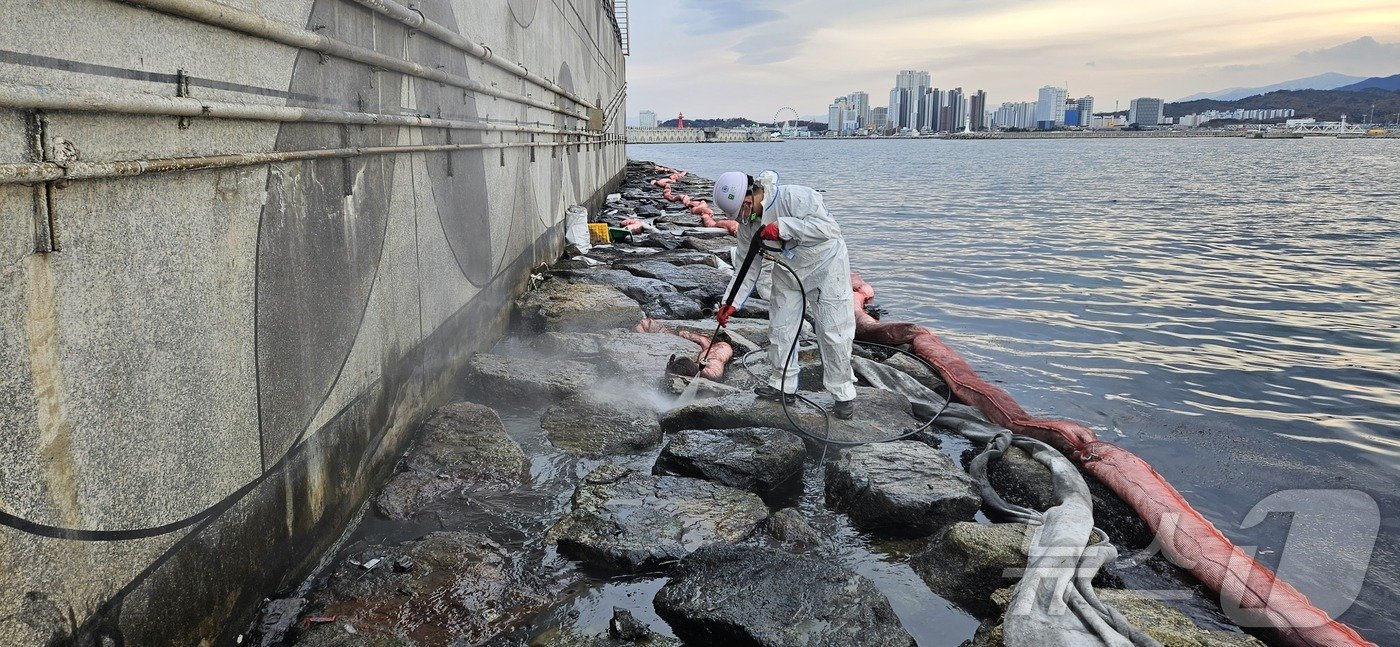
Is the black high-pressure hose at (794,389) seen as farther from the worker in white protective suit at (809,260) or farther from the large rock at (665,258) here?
the large rock at (665,258)

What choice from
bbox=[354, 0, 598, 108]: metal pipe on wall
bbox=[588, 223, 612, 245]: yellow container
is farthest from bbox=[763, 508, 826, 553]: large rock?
bbox=[588, 223, 612, 245]: yellow container

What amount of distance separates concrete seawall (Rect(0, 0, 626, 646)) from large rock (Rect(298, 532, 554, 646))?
0.32 metres

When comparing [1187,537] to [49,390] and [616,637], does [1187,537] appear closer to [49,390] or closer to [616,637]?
[616,637]

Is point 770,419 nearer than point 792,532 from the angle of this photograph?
No

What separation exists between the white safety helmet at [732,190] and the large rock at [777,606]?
3094 millimetres

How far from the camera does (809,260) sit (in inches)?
256

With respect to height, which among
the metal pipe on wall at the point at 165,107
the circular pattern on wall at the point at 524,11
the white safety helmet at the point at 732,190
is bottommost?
the white safety helmet at the point at 732,190

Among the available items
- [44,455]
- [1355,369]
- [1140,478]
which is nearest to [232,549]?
[44,455]

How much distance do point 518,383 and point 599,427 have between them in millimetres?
899

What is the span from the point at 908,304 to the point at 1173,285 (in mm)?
4885

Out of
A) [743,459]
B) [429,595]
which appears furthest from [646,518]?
[429,595]

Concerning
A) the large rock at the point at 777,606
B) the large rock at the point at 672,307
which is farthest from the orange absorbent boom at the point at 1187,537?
the large rock at the point at 672,307

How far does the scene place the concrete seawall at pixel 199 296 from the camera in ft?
7.39

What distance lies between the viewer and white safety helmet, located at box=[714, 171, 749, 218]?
21.0ft
